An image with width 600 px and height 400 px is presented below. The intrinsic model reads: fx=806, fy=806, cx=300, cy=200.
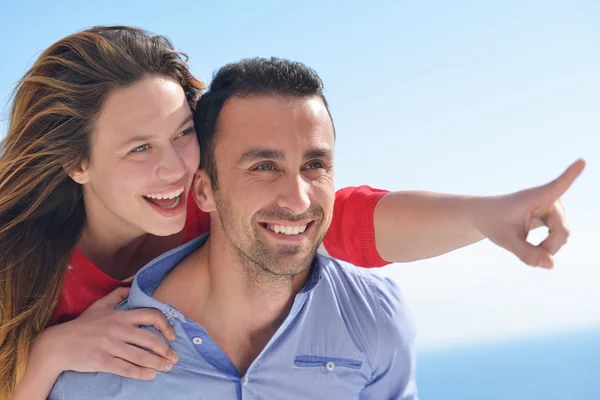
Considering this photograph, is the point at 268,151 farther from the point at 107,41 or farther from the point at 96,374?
the point at 96,374

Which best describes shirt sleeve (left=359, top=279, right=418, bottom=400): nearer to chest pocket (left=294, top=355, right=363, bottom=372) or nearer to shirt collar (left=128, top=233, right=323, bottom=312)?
chest pocket (left=294, top=355, right=363, bottom=372)

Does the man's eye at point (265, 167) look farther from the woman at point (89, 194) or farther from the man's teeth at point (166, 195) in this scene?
the man's teeth at point (166, 195)

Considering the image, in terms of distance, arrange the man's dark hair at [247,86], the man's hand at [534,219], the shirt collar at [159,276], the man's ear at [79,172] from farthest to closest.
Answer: the man's ear at [79,172], the shirt collar at [159,276], the man's dark hair at [247,86], the man's hand at [534,219]

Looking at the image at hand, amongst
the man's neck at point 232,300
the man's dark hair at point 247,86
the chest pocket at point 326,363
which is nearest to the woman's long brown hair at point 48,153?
the man's dark hair at point 247,86

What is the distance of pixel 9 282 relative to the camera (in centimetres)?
352

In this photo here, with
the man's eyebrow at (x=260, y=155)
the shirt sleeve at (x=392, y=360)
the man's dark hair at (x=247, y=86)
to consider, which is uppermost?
the man's dark hair at (x=247, y=86)

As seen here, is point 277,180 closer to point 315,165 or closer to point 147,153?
point 315,165

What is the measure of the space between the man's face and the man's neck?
0.09m

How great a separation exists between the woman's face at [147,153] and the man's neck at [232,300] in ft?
0.82

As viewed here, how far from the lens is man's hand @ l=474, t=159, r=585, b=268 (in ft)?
7.38

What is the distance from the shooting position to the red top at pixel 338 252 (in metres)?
3.39

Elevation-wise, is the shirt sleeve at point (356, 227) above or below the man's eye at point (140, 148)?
below

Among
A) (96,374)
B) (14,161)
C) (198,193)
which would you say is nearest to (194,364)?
(96,374)

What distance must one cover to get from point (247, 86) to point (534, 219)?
134 cm
